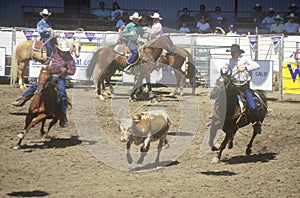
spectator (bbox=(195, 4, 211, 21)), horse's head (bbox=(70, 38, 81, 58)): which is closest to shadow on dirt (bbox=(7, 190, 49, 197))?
horse's head (bbox=(70, 38, 81, 58))

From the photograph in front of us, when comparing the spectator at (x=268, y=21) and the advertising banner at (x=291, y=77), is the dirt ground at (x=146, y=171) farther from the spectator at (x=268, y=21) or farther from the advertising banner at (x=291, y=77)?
the spectator at (x=268, y=21)

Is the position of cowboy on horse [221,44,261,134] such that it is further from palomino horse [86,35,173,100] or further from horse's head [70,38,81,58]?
horse's head [70,38,81,58]

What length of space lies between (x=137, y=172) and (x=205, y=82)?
11.6 meters

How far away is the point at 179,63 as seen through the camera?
20094 mm

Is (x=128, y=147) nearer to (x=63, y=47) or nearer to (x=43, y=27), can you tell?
(x=63, y=47)

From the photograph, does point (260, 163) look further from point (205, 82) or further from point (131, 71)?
point (205, 82)

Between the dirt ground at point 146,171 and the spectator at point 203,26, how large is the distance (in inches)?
420

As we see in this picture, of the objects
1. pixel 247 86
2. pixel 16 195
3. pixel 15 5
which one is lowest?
pixel 16 195

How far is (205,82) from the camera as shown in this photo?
21.4 m

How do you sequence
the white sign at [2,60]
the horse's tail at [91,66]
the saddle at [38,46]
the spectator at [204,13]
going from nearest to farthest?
the horse's tail at [91,66]
the saddle at [38,46]
the white sign at [2,60]
the spectator at [204,13]

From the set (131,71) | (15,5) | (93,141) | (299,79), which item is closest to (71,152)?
(93,141)

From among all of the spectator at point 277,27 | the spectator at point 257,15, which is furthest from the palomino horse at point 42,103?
the spectator at point 257,15

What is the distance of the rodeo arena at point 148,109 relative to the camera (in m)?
9.73

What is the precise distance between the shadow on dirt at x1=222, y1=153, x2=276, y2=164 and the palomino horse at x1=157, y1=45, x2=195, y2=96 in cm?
798
